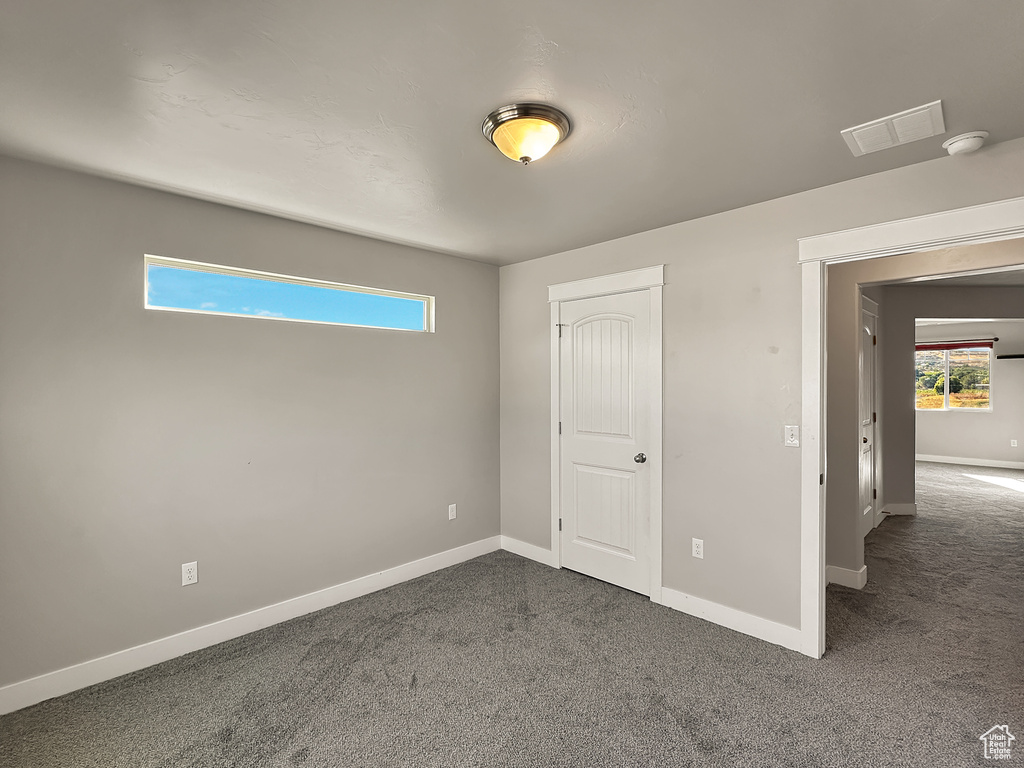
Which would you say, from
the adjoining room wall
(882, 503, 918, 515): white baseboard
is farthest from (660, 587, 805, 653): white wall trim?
(882, 503, 918, 515): white baseboard

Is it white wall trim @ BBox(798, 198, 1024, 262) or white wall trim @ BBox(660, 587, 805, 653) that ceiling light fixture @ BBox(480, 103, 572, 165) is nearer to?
white wall trim @ BBox(798, 198, 1024, 262)

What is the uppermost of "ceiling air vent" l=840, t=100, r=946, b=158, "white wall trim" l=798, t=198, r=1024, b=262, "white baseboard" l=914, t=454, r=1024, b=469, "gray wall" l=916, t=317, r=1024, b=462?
"ceiling air vent" l=840, t=100, r=946, b=158

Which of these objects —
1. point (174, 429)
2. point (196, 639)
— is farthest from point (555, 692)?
point (174, 429)

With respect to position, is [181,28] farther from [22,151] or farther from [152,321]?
[152,321]

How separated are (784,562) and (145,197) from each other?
12.9 ft

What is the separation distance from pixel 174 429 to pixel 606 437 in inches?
106

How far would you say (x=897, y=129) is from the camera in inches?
76.9

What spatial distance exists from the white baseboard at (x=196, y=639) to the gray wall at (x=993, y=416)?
30.1 feet

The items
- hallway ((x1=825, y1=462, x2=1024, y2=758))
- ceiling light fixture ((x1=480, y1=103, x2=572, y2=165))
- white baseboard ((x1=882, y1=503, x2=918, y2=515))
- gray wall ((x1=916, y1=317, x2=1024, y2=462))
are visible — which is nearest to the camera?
ceiling light fixture ((x1=480, y1=103, x2=572, y2=165))

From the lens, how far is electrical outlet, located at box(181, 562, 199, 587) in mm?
2703

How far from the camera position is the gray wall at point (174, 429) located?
7.52 feet

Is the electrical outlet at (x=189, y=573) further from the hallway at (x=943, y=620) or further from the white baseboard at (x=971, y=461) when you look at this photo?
the white baseboard at (x=971, y=461)

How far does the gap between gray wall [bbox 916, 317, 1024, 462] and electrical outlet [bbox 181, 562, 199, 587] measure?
10.8m

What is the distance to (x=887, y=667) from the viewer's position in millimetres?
2510
